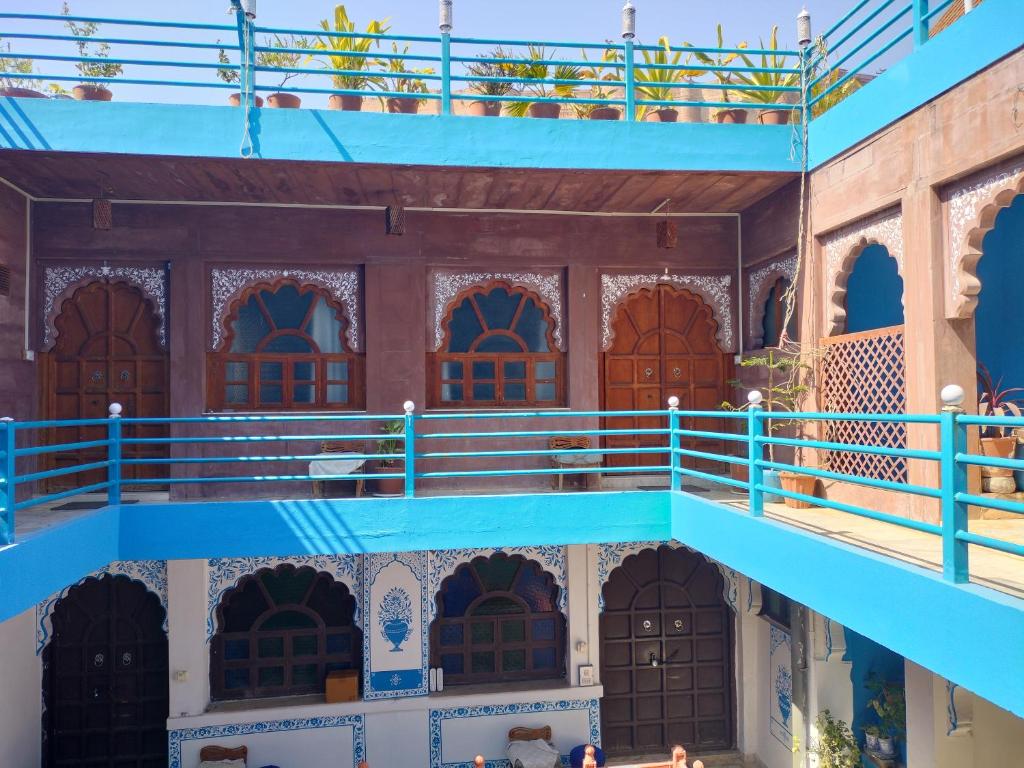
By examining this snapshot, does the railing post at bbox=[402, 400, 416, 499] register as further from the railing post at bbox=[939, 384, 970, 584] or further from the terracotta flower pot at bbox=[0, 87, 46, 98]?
the terracotta flower pot at bbox=[0, 87, 46, 98]

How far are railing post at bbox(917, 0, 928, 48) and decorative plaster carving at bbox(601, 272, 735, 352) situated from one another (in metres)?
2.83

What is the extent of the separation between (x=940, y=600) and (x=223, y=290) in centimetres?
568

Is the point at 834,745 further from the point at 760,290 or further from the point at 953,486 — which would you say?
the point at 953,486

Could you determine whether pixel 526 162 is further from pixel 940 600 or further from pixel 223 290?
pixel 940 600

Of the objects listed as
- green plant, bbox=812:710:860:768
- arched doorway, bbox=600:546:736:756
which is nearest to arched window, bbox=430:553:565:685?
arched doorway, bbox=600:546:736:756

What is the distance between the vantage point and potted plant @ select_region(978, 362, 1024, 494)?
461 cm

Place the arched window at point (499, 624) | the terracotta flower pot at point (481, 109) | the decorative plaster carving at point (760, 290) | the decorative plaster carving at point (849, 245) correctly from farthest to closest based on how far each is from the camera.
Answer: the arched window at point (499, 624) < the decorative plaster carving at point (760, 290) < the terracotta flower pot at point (481, 109) < the decorative plaster carving at point (849, 245)

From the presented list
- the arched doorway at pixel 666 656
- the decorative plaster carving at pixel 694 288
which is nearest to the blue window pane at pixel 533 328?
the decorative plaster carving at pixel 694 288

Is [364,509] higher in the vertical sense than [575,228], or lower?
lower

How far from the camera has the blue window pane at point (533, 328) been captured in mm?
6988

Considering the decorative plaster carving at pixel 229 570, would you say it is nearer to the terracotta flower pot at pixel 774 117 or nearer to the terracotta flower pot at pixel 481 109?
the terracotta flower pot at pixel 481 109

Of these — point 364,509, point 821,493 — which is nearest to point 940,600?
point 821,493

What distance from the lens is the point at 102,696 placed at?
22.1ft

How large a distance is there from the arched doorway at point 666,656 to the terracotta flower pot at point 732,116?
155 inches
